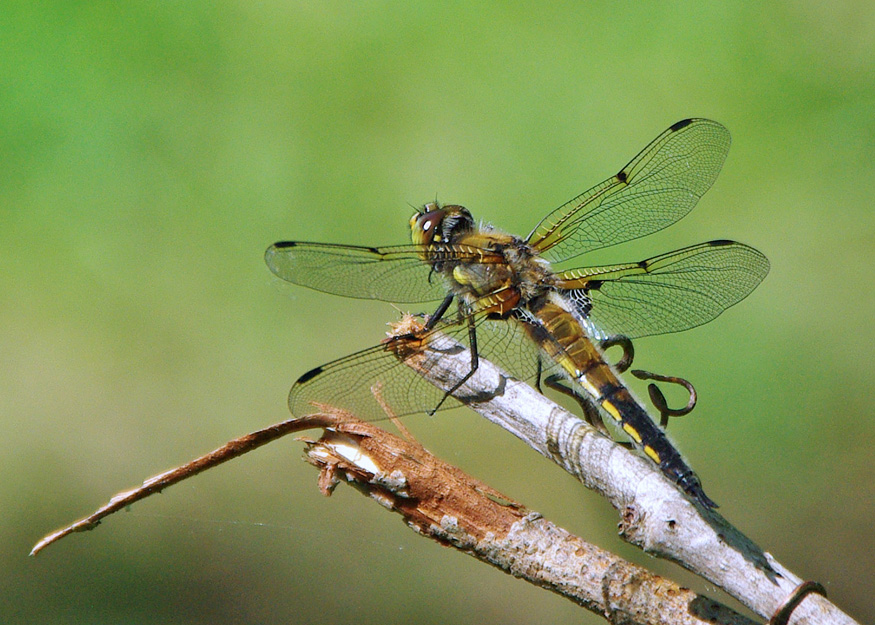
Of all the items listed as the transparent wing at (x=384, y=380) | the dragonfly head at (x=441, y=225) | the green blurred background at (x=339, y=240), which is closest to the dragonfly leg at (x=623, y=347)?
the transparent wing at (x=384, y=380)

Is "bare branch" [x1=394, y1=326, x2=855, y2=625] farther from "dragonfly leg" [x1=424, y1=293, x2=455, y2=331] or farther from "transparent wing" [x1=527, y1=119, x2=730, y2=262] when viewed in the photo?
"transparent wing" [x1=527, y1=119, x2=730, y2=262]

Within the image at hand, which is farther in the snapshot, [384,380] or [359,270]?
[359,270]

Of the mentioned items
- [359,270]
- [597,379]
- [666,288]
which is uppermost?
[666,288]

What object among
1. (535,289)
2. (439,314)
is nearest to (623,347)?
(535,289)

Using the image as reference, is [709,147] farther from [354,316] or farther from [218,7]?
[218,7]

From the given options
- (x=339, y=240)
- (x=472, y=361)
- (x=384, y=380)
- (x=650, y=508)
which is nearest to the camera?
(x=650, y=508)

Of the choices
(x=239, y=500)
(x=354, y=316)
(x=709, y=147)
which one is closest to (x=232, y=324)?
(x=354, y=316)

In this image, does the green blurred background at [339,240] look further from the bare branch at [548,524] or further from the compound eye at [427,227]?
the bare branch at [548,524]

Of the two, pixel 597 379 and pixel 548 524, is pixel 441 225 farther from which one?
pixel 548 524
